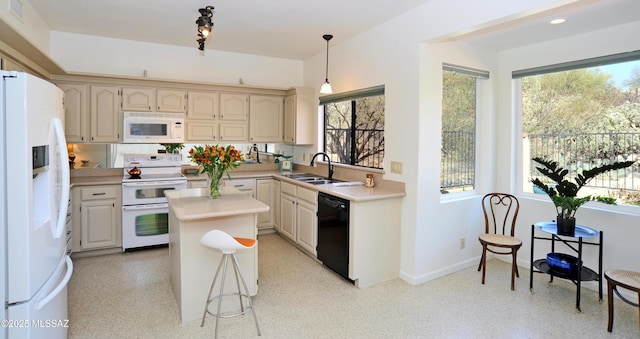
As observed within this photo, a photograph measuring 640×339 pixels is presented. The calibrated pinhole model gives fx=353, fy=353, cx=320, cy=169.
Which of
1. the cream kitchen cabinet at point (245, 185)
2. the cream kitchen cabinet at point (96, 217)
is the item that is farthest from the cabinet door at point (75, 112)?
the cream kitchen cabinet at point (245, 185)

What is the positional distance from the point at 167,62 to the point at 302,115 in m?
1.93

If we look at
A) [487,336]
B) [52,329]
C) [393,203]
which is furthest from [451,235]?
[52,329]

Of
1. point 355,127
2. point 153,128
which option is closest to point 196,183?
point 153,128

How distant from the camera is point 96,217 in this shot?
4.01 metres

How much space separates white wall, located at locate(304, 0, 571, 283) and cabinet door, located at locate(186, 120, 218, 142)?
2279 millimetres

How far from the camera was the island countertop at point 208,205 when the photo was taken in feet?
8.21

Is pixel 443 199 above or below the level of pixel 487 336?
above

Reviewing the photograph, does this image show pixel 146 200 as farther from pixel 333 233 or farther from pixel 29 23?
pixel 333 233

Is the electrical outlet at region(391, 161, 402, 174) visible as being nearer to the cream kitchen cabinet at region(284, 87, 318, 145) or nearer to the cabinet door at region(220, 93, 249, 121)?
the cream kitchen cabinet at region(284, 87, 318, 145)

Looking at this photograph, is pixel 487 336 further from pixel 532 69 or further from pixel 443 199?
pixel 532 69

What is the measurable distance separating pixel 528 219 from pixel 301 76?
3663 mm

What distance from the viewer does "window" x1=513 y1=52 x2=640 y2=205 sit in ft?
10.1

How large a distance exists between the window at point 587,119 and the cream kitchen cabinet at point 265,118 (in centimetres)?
313

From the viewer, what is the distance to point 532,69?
366cm
